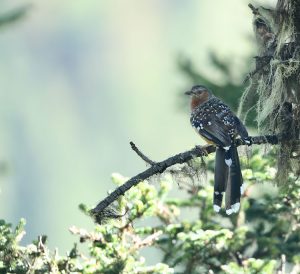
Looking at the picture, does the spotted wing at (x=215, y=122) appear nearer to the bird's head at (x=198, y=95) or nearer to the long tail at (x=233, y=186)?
the long tail at (x=233, y=186)

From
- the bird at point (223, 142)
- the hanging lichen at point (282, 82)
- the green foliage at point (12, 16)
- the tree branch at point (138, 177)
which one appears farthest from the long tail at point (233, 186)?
the green foliage at point (12, 16)

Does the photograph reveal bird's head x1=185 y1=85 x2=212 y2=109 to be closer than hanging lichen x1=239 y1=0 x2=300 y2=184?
No

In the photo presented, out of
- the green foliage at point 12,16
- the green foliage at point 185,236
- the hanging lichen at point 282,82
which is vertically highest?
the green foliage at point 12,16

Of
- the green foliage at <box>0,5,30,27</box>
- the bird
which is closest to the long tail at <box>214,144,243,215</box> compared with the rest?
the bird

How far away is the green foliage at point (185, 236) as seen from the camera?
10.4 meters

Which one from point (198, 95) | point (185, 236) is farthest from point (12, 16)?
point (185, 236)

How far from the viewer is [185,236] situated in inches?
451

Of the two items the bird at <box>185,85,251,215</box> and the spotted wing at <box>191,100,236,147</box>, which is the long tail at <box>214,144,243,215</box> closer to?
the bird at <box>185,85,251,215</box>

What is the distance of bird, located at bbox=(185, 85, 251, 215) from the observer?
1002cm

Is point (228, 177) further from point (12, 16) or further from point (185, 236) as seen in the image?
point (12, 16)

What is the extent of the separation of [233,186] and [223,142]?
1.84 feet

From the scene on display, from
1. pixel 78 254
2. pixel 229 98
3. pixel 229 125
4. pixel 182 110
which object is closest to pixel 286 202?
pixel 229 125

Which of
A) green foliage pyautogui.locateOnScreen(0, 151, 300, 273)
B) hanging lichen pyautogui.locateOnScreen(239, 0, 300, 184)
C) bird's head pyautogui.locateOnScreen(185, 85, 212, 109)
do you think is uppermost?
bird's head pyautogui.locateOnScreen(185, 85, 212, 109)

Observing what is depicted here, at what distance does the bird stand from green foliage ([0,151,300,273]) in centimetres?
29
